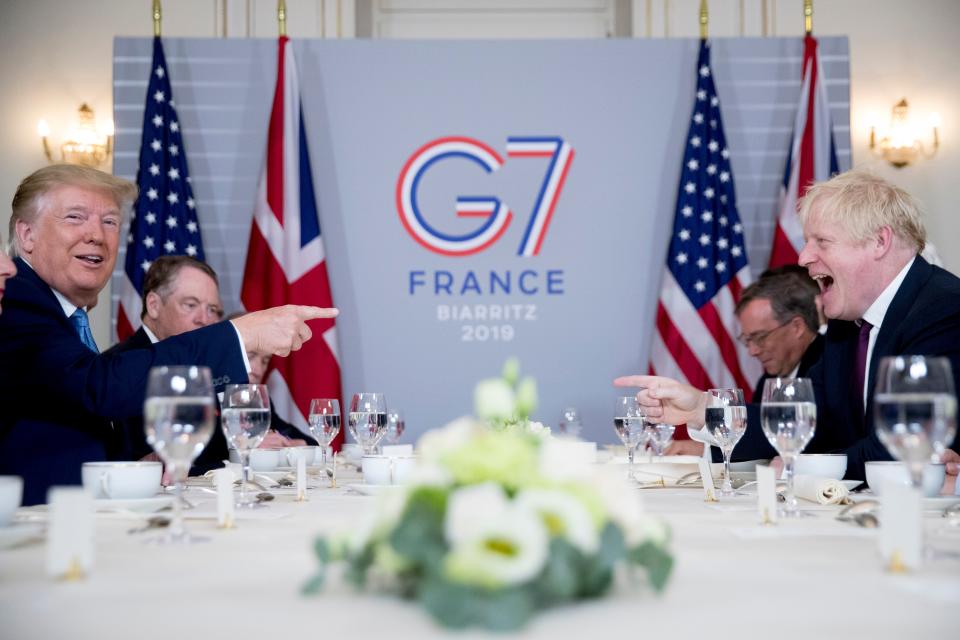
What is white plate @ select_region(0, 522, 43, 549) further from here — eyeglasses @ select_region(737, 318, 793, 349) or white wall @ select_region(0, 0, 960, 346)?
white wall @ select_region(0, 0, 960, 346)

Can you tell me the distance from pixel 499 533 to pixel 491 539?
2 cm

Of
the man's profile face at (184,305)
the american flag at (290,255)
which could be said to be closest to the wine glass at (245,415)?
the man's profile face at (184,305)

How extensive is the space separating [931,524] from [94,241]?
7.67 ft

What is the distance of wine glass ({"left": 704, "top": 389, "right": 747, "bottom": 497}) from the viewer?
1.96 meters

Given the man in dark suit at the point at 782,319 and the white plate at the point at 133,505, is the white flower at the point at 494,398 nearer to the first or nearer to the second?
the white plate at the point at 133,505

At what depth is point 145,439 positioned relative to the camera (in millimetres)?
3209

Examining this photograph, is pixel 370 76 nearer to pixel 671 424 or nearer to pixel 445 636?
pixel 671 424

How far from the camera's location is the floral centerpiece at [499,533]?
741 mm

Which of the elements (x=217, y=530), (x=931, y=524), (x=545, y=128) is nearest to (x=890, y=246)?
(x=931, y=524)

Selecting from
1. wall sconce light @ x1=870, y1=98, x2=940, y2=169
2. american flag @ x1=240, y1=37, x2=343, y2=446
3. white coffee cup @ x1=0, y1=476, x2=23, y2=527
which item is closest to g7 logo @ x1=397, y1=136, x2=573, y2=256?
american flag @ x1=240, y1=37, x2=343, y2=446

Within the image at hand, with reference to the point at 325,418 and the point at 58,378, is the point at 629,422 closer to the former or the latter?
the point at 325,418

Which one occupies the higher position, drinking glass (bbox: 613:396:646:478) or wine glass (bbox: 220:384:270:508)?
wine glass (bbox: 220:384:270:508)

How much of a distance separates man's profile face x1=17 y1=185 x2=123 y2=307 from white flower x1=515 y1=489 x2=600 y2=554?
7.76 ft

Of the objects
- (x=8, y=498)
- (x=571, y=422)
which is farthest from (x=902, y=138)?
(x=8, y=498)
